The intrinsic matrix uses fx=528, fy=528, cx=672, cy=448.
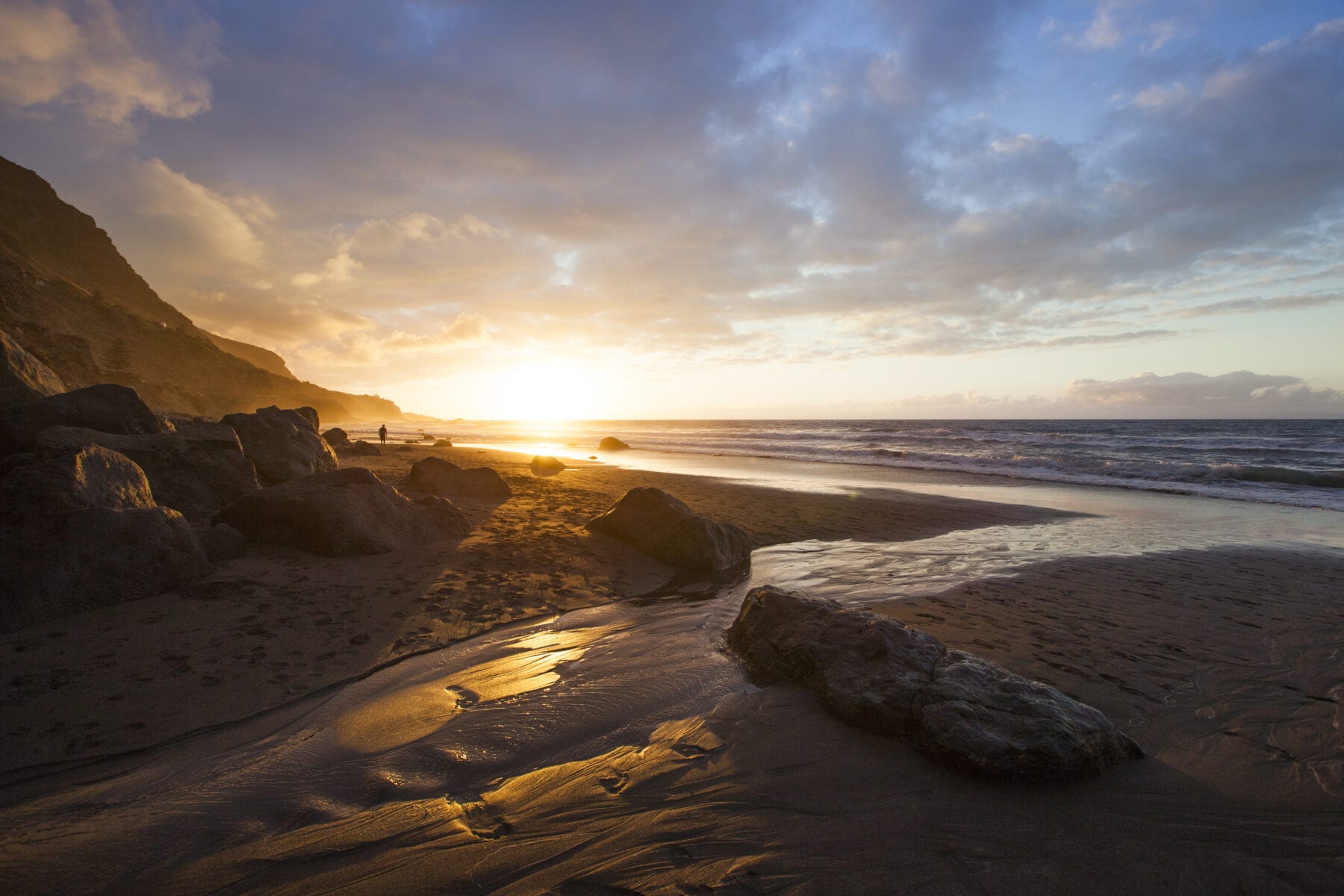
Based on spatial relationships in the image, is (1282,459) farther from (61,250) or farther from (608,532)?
(61,250)

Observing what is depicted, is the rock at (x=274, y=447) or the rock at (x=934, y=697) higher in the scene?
the rock at (x=274, y=447)

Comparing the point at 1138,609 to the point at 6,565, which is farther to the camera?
the point at 1138,609

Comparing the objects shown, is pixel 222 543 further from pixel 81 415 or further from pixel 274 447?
pixel 274 447

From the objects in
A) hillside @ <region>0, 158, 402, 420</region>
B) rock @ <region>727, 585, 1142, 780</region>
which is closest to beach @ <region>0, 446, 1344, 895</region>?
rock @ <region>727, 585, 1142, 780</region>

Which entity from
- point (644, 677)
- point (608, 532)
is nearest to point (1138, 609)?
point (644, 677)

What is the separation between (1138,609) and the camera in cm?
611

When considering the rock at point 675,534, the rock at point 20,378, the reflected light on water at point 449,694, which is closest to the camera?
the reflected light on water at point 449,694

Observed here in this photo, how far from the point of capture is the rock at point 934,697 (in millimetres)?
3109

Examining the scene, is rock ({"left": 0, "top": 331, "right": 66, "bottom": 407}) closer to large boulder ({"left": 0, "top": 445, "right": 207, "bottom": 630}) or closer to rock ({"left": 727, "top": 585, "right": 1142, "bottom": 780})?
large boulder ({"left": 0, "top": 445, "right": 207, "bottom": 630})

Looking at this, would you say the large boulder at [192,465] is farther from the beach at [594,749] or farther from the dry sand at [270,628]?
the beach at [594,749]

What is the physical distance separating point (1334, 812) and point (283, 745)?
6016 mm

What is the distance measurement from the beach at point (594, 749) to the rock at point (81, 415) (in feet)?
11.4

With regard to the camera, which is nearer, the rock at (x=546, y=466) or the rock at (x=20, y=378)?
the rock at (x=20, y=378)

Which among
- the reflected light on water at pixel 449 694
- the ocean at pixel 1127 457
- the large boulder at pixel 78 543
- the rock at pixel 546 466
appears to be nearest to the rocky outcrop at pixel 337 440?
the rock at pixel 546 466
